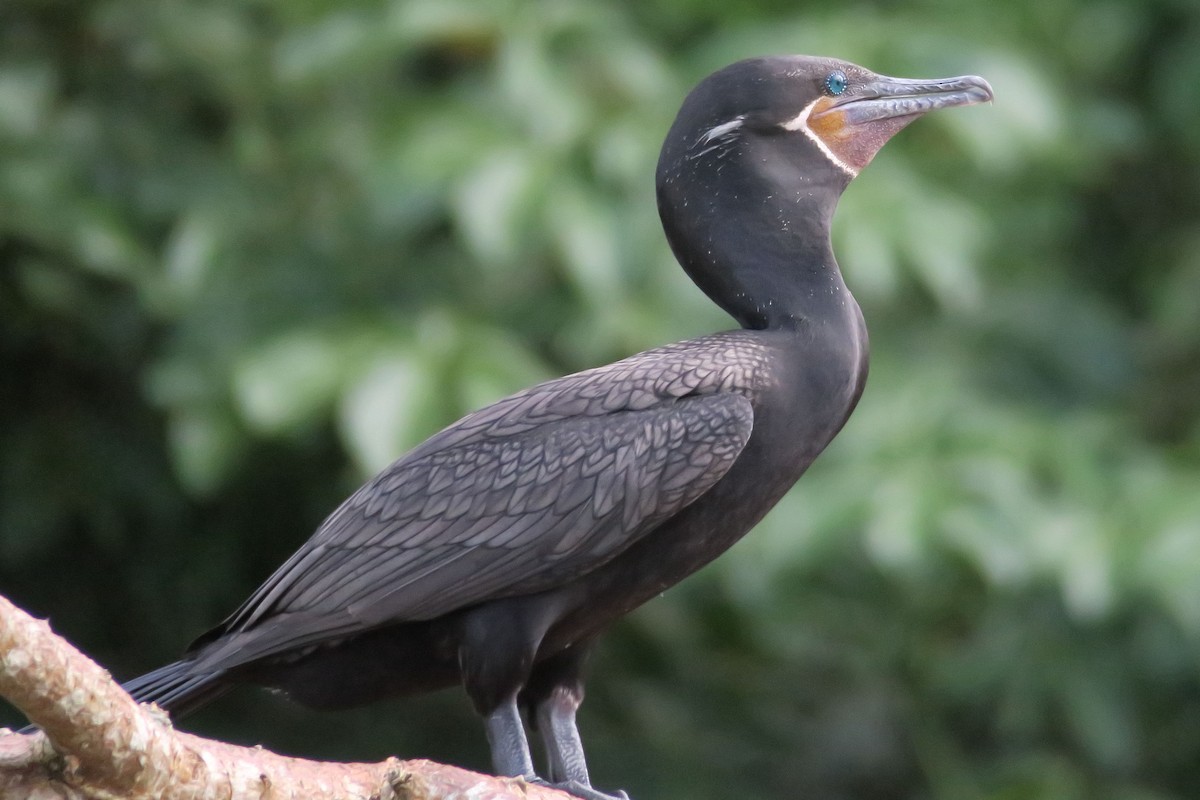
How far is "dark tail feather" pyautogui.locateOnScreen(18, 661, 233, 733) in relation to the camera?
3713mm

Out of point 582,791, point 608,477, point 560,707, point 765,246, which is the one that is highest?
point 765,246

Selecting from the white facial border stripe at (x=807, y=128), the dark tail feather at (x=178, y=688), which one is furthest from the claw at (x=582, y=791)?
the white facial border stripe at (x=807, y=128)

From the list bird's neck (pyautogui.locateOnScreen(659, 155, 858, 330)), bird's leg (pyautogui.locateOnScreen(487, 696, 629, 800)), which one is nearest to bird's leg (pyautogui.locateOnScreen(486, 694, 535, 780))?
bird's leg (pyautogui.locateOnScreen(487, 696, 629, 800))

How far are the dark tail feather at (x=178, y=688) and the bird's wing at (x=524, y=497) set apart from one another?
0.37ft

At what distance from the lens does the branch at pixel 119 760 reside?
269 centimetres

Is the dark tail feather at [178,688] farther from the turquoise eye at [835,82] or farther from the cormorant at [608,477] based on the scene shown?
the turquoise eye at [835,82]

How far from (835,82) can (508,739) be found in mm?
1594

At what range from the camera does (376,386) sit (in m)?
4.91

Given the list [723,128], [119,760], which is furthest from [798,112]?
[119,760]

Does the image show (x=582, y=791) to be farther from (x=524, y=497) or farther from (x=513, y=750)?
(x=524, y=497)

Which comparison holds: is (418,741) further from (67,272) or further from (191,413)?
(67,272)

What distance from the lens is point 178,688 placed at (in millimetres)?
3736

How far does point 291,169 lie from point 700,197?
231cm

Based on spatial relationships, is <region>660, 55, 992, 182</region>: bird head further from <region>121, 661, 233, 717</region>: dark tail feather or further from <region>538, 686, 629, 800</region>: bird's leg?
<region>121, 661, 233, 717</region>: dark tail feather
